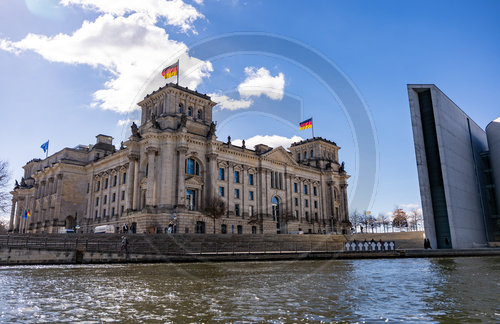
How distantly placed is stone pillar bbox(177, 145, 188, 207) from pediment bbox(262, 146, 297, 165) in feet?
65.3

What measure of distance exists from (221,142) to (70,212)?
117 ft

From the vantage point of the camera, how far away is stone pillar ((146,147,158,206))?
55.8 meters

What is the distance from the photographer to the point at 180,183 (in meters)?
56.5

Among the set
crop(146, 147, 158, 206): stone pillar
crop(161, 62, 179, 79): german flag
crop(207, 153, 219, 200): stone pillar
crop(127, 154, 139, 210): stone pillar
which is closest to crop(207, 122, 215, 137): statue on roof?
crop(207, 153, 219, 200): stone pillar

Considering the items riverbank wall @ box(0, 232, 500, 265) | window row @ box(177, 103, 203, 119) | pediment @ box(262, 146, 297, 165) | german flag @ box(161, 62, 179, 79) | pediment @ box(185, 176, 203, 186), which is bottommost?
riverbank wall @ box(0, 232, 500, 265)

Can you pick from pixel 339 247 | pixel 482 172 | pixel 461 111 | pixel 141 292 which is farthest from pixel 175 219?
pixel 482 172

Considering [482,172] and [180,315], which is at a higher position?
[482,172]

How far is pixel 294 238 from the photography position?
166 ft

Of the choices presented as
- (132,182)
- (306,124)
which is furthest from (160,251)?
(306,124)

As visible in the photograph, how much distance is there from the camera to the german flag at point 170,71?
190 ft

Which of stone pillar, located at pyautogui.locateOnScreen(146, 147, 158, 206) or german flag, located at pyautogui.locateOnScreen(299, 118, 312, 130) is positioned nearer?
stone pillar, located at pyautogui.locateOnScreen(146, 147, 158, 206)

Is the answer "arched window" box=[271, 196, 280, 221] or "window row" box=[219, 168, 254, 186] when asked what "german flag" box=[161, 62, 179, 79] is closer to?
"window row" box=[219, 168, 254, 186]

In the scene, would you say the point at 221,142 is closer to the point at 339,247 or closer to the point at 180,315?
the point at 339,247

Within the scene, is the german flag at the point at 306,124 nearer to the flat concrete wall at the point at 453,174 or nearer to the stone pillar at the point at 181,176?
the flat concrete wall at the point at 453,174
